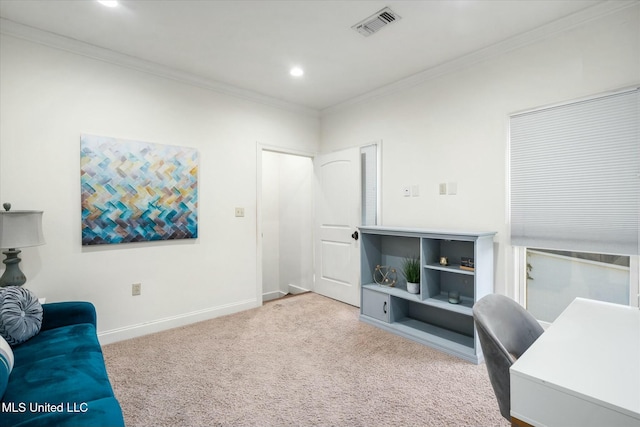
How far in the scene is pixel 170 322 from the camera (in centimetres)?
318

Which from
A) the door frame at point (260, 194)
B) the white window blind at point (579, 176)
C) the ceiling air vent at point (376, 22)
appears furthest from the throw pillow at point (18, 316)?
the white window blind at point (579, 176)

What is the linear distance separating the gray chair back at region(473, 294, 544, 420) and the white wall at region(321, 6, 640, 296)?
52.0 inches

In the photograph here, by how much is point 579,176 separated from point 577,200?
178 millimetres

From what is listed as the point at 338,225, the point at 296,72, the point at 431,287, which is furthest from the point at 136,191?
the point at 431,287

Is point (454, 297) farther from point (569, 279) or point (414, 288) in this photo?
point (569, 279)

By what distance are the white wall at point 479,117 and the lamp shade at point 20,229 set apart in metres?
3.15

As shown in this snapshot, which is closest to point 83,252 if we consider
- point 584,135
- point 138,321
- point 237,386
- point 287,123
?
point 138,321

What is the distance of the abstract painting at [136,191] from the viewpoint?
2.72m

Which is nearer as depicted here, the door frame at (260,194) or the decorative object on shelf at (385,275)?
the decorative object on shelf at (385,275)

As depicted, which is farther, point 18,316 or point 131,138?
point 131,138

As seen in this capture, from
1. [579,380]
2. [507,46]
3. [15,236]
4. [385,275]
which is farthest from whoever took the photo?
[385,275]

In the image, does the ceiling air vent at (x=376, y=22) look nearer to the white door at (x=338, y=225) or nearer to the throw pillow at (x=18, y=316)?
the white door at (x=338, y=225)

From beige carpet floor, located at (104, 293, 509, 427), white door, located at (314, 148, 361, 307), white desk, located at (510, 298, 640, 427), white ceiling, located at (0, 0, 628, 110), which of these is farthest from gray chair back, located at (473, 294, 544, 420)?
white door, located at (314, 148, 361, 307)

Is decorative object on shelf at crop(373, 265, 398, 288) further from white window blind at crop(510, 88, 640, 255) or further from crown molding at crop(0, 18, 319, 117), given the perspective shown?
crown molding at crop(0, 18, 319, 117)
